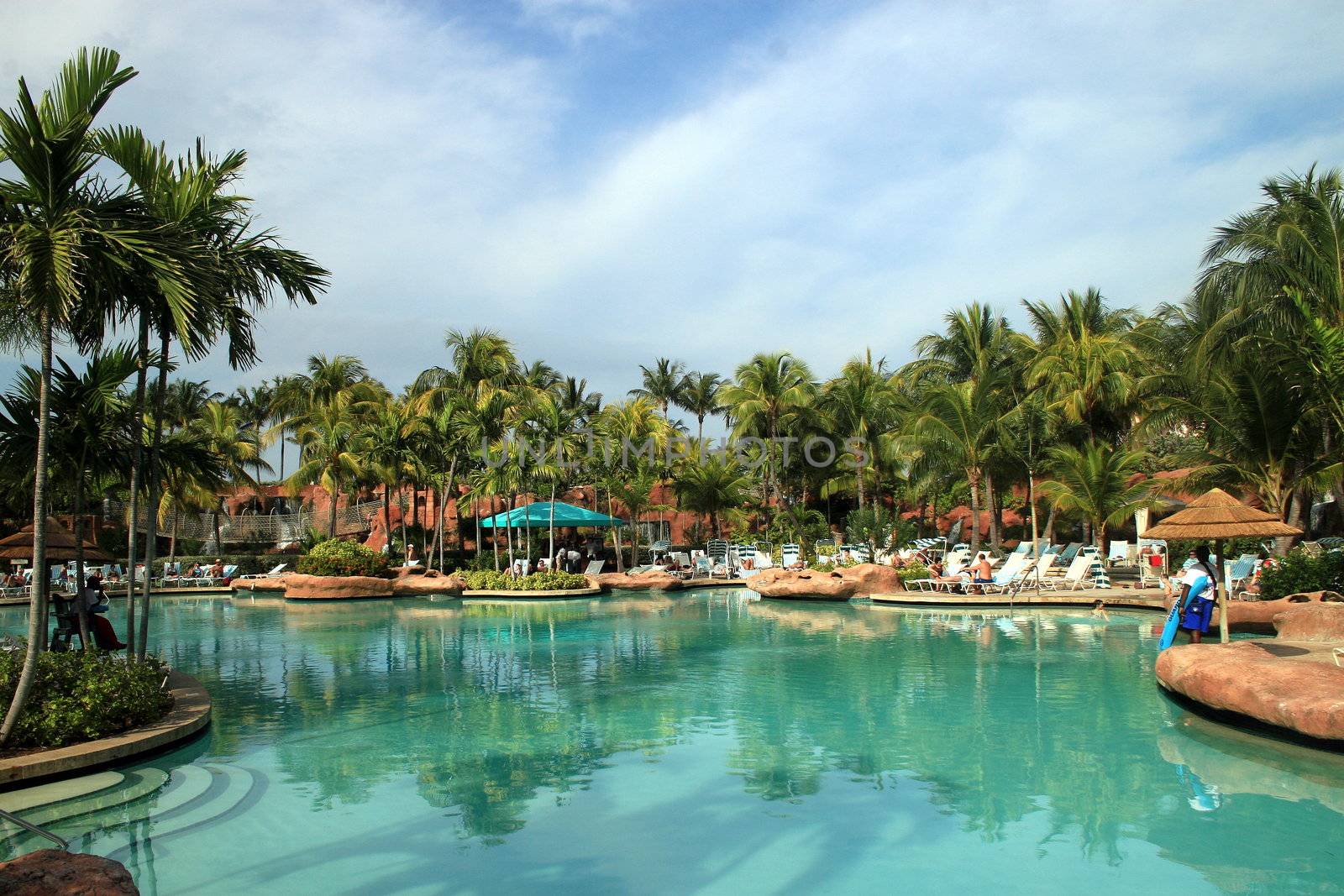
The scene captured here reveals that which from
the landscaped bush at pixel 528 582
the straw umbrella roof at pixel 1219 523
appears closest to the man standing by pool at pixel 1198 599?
the straw umbrella roof at pixel 1219 523

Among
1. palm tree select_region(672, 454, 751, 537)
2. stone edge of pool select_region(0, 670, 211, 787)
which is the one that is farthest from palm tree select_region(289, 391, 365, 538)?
stone edge of pool select_region(0, 670, 211, 787)

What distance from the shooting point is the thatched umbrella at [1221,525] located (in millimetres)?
9891

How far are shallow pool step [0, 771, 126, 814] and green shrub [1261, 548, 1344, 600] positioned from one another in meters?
14.7

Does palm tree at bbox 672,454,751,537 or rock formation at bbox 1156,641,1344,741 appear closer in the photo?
rock formation at bbox 1156,641,1344,741

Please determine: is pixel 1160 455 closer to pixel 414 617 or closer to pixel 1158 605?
pixel 1158 605

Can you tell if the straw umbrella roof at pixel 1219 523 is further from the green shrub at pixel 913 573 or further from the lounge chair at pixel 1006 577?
the green shrub at pixel 913 573

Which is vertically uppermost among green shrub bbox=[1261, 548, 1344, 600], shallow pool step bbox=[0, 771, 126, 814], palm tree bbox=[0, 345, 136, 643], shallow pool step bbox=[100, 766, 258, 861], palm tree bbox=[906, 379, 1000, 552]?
palm tree bbox=[906, 379, 1000, 552]

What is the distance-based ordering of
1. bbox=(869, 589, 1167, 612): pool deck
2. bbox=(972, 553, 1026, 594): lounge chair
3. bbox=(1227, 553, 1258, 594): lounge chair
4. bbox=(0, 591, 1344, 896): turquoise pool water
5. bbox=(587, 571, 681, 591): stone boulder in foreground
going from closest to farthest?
bbox=(0, 591, 1344, 896): turquoise pool water → bbox=(1227, 553, 1258, 594): lounge chair → bbox=(869, 589, 1167, 612): pool deck → bbox=(972, 553, 1026, 594): lounge chair → bbox=(587, 571, 681, 591): stone boulder in foreground

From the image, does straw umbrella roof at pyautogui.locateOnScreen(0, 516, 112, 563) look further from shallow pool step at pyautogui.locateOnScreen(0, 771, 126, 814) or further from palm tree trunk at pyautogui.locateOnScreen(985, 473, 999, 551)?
palm tree trunk at pyautogui.locateOnScreen(985, 473, 999, 551)

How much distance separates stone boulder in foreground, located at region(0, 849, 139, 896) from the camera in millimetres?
2877

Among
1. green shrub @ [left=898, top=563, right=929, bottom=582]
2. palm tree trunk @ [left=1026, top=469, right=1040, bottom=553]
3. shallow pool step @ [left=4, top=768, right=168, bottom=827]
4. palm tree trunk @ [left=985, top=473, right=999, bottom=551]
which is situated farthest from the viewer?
palm tree trunk @ [left=985, top=473, right=999, bottom=551]

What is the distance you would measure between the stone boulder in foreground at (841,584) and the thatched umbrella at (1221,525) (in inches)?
446

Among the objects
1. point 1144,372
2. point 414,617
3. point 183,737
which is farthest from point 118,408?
point 1144,372

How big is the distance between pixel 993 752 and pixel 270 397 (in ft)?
153
